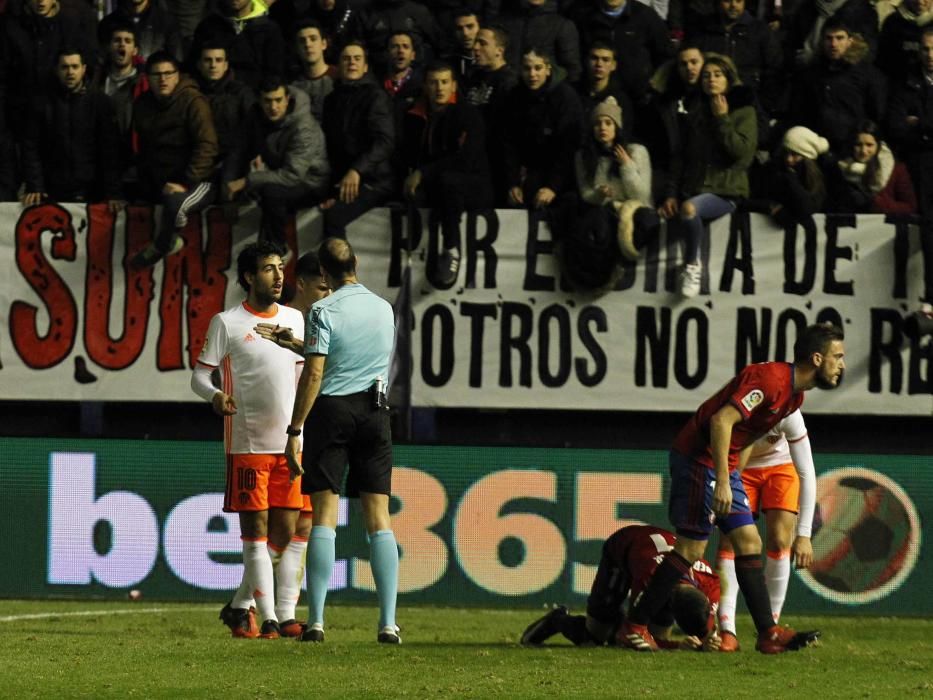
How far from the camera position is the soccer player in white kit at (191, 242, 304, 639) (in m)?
9.57

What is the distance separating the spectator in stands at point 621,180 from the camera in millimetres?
13812

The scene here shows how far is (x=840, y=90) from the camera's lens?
48.3 ft

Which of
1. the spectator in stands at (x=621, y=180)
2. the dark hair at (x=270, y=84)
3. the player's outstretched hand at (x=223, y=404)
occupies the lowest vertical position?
the player's outstretched hand at (x=223, y=404)

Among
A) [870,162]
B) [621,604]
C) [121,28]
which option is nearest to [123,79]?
[121,28]

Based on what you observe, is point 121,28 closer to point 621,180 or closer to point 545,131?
point 545,131

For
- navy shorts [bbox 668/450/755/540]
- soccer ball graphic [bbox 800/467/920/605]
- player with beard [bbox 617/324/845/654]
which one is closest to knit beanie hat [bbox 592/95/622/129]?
soccer ball graphic [bbox 800/467/920/605]

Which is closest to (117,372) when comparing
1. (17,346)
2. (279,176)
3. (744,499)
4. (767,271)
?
(17,346)

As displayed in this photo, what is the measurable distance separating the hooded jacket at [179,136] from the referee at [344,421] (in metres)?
5.35

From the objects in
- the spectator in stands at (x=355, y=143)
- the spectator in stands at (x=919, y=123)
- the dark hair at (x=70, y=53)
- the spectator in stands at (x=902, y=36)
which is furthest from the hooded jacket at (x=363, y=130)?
the spectator in stands at (x=902, y=36)

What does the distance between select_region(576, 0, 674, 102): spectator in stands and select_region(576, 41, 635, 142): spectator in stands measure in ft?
1.74

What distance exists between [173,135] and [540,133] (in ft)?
9.24

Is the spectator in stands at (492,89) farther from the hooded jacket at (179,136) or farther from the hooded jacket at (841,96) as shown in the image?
the hooded jacket at (841,96)

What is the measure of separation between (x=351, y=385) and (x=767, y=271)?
231 inches

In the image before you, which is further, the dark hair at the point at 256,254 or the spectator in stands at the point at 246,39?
the spectator in stands at the point at 246,39
